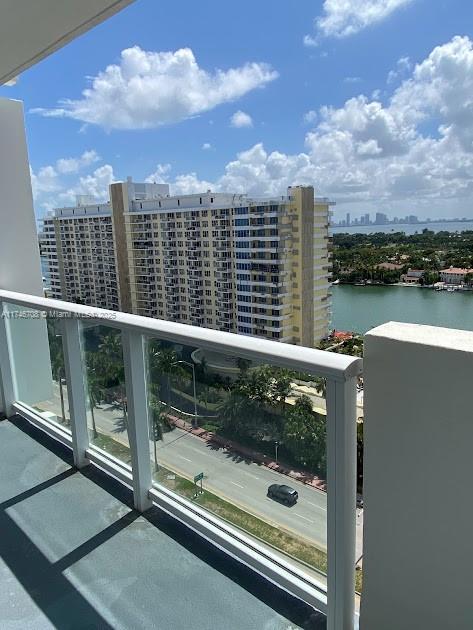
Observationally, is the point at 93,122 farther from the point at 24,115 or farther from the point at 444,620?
the point at 444,620

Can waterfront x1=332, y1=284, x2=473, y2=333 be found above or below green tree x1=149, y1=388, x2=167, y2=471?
below

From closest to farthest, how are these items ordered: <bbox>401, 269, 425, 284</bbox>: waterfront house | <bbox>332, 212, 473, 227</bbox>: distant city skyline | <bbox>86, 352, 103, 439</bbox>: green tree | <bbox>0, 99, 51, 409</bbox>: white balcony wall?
<bbox>86, 352, 103, 439</bbox>: green tree < <bbox>0, 99, 51, 409</bbox>: white balcony wall < <bbox>332, 212, 473, 227</bbox>: distant city skyline < <bbox>401, 269, 425, 284</bbox>: waterfront house

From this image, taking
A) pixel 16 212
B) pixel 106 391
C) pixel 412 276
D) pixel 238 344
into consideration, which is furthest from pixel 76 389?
pixel 412 276

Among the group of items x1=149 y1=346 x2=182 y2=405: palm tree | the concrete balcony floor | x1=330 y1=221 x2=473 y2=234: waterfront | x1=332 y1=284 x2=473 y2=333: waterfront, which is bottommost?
x1=332 y1=284 x2=473 y2=333: waterfront

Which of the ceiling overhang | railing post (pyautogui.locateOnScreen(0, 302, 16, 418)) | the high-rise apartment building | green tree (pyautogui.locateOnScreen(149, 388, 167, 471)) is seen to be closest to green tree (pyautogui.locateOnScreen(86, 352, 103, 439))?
green tree (pyautogui.locateOnScreen(149, 388, 167, 471))

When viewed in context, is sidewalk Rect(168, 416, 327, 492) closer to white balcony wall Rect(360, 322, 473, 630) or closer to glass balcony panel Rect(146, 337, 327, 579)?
glass balcony panel Rect(146, 337, 327, 579)

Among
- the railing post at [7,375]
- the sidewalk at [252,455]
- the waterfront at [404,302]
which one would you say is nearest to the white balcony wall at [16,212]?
the railing post at [7,375]
